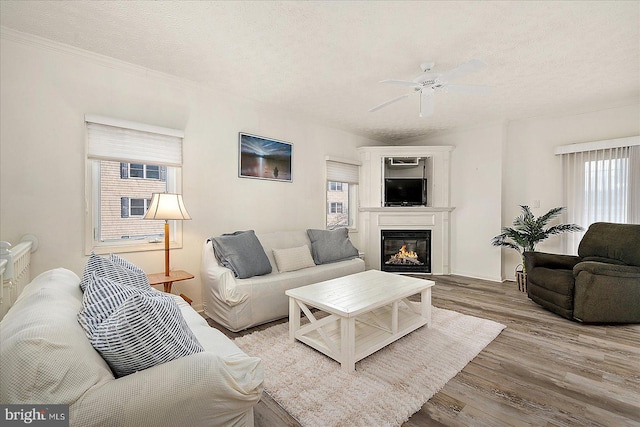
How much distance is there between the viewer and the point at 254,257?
3084 millimetres

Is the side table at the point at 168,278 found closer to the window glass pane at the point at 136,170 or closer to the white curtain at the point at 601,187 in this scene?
the window glass pane at the point at 136,170

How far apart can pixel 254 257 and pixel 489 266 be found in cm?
388

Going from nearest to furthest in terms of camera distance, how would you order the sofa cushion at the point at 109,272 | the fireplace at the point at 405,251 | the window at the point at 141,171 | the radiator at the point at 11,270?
1. the radiator at the point at 11,270
2. the sofa cushion at the point at 109,272
3. the window at the point at 141,171
4. the fireplace at the point at 405,251

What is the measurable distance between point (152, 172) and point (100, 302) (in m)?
2.28

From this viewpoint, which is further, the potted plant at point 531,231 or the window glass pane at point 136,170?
the potted plant at point 531,231

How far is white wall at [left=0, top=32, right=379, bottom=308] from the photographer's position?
2.37 metres

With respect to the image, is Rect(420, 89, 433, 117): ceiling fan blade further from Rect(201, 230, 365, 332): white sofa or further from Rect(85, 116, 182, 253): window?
Rect(85, 116, 182, 253): window

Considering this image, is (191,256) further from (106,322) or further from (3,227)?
(106,322)

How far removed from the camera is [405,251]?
17.6 feet

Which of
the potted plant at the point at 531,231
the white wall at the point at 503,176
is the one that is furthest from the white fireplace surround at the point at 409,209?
the potted plant at the point at 531,231

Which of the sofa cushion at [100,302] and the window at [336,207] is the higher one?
the window at [336,207]

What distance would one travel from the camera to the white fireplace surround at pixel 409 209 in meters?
5.23

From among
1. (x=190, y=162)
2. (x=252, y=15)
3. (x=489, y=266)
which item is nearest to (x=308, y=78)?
(x=252, y=15)

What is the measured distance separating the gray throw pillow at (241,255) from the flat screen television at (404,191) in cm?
291
